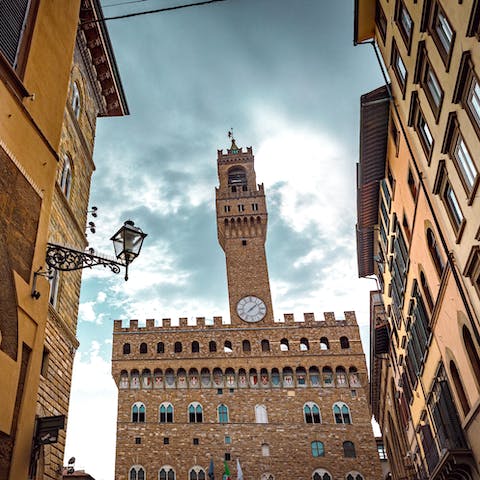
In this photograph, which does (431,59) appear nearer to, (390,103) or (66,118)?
(390,103)

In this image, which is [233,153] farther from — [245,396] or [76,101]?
[76,101]

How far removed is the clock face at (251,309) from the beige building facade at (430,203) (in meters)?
19.2

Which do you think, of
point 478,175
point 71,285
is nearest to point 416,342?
point 478,175

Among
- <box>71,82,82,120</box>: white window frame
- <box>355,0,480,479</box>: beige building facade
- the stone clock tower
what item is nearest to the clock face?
the stone clock tower

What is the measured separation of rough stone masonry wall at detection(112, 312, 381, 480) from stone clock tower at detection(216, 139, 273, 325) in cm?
214

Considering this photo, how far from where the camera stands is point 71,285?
480 inches

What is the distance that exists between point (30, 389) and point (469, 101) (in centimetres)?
851

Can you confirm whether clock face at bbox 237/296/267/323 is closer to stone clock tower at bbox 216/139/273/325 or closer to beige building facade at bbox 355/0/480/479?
stone clock tower at bbox 216/139/273/325

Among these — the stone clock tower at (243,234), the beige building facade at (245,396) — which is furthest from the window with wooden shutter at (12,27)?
the stone clock tower at (243,234)

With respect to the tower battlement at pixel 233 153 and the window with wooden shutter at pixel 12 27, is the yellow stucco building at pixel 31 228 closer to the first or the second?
the window with wooden shutter at pixel 12 27

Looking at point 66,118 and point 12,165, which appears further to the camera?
point 66,118

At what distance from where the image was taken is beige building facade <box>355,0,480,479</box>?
32.0 feet

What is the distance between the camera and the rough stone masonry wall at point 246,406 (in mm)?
32750

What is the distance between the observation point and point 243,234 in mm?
44156
